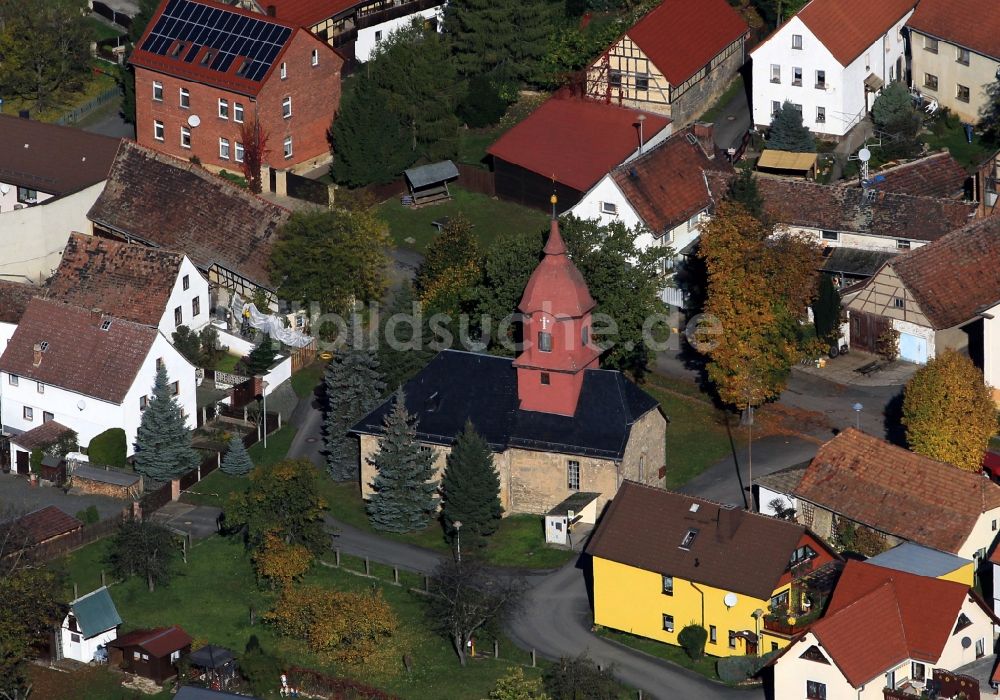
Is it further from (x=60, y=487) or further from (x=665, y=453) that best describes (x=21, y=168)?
(x=665, y=453)

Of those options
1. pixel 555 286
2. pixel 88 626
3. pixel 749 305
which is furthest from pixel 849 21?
pixel 88 626

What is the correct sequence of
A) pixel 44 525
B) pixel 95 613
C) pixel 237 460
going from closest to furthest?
pixel 95 613 < pixel 44 525 < pixel 237 460

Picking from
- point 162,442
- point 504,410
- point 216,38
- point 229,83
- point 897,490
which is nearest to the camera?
point 897,490

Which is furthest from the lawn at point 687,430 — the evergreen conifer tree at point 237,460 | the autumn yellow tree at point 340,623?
the evergreen conifer tree at point 237,460

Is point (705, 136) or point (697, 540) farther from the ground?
point (705, 136)

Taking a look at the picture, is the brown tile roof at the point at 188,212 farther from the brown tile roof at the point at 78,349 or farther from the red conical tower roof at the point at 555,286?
the red conical tower roof at the point at 555,286

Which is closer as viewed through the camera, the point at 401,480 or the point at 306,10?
the point at 401,480

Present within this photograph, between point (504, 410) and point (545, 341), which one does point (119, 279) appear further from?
point (545, 341)
